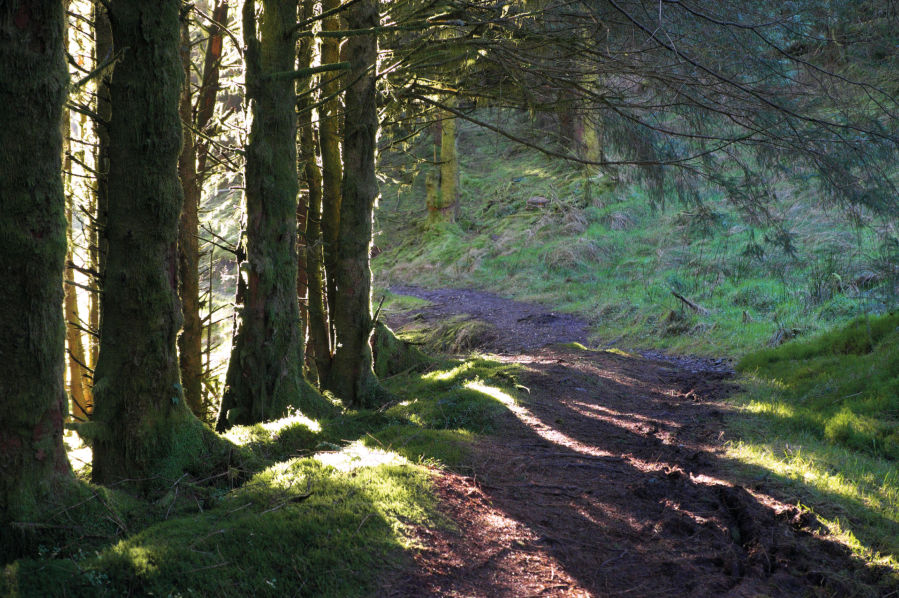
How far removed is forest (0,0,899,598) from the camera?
261 centimetres

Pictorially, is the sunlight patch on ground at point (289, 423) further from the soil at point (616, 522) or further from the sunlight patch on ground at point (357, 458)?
the soil at point (616, 522)

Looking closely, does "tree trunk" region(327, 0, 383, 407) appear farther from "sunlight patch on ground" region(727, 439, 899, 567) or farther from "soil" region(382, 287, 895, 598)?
"sunlight patch on ground" region(727, 439, 899, 567)

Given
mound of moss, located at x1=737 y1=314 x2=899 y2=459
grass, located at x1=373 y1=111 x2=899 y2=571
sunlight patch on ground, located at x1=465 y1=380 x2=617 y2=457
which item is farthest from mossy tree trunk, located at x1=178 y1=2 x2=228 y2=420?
mound of moss, located at x1=737 y1=314 x2=899 y2=459

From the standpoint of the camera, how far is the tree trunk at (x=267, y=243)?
5262 mm

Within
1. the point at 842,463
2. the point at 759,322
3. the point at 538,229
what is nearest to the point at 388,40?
the point at 842,463

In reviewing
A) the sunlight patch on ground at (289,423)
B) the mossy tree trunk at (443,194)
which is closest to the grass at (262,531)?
→ the sunlight patch on ground at (289,423)

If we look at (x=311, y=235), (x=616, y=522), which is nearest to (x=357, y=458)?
(x=616, y=522)

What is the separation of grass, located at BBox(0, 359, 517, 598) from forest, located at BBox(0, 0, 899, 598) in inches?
0.6

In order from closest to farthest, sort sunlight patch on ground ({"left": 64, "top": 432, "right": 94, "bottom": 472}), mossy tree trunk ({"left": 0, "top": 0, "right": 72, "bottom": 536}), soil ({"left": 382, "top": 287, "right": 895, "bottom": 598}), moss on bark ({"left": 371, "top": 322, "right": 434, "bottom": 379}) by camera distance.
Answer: mossy tree trunk ({"left": 0, "top": 0, "right": 72, "bottom": 536}) < soil ({"left": 382, "top": 287, "right": 895, "bottom": 598}) < sunlight patch on ground ({"left": 64, "top": 432, "right": 94, "bottom": 472}) < moss on bark ({"left": 371, "top": 322, "right": 434, "bottom": 379})

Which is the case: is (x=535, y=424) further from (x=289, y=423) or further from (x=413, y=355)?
(x=413, y=355)

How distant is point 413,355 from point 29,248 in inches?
273

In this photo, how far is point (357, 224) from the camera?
21.7 feet

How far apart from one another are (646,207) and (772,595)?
54.9 ft

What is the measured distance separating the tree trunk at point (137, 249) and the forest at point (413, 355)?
1 cm
